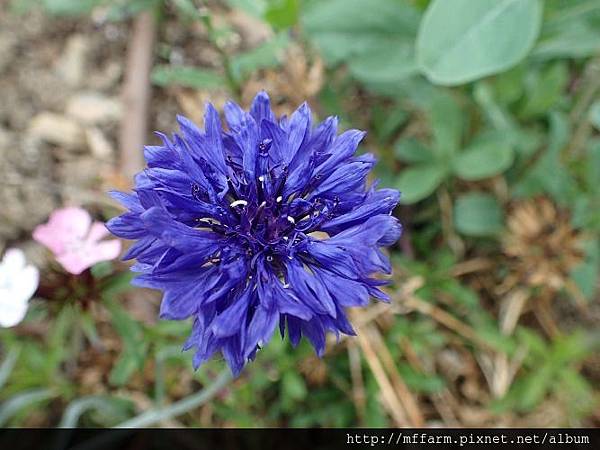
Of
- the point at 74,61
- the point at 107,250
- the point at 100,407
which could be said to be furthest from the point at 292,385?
the point at 74,61

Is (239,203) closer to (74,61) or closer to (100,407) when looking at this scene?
(100,407)

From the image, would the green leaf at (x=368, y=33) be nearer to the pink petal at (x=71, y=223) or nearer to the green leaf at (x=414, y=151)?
the green leaf at (x=414, y=151)

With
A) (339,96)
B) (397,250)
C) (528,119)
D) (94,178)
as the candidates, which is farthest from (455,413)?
(94,178)

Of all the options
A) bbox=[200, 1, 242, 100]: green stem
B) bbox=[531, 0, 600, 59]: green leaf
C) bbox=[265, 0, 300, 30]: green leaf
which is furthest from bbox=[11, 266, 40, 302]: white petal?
bbox=[531, 0, 600, 59]: green leaf

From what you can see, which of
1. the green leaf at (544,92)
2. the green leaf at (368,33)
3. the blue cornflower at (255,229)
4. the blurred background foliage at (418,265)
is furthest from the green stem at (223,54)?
the green leaf at (544,92)

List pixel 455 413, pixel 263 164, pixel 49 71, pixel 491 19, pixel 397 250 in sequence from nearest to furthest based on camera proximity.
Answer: pixel 263 164, pixel 491 19, pixel 455 413, pixel 397 250, pixel 49 71

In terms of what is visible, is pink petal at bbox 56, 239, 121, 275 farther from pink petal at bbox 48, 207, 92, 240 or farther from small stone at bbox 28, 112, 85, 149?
small stone at bbox 28, 112, 85, 149

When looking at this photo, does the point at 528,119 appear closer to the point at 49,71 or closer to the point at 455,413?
the point at 455,413
